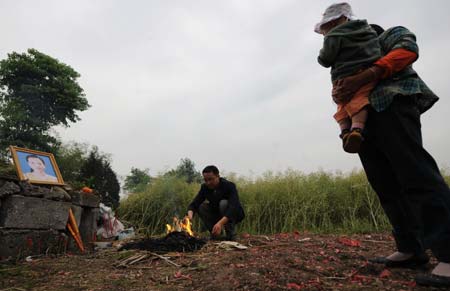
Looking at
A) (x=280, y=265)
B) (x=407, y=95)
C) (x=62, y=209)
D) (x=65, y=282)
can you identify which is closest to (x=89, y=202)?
(x=62, y=209)

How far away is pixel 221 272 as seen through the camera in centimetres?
230

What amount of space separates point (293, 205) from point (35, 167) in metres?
4.42

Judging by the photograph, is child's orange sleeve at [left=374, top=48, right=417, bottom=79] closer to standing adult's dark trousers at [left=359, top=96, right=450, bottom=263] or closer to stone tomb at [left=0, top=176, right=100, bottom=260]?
standing adult's dark trousers at [left=359, top=96, right=450, bottom=263]

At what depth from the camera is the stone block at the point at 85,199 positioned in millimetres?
4938

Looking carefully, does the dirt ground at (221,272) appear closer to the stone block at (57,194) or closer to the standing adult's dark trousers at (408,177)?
the standing adult's dark trousers at (408,177)

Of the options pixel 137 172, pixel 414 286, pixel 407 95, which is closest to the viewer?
pixel 414 286

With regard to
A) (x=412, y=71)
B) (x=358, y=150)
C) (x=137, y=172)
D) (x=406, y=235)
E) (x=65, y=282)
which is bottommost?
(x=65, y=282)

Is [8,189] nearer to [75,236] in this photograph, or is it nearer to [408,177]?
[75,236]

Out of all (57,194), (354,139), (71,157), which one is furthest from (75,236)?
(71,157)

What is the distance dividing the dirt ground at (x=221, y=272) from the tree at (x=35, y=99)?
10.5 metres

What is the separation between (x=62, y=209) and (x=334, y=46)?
13.0 feet

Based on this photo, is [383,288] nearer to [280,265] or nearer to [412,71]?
[280,265]

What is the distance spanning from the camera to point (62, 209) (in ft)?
14.4

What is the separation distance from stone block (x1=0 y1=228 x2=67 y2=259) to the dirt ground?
0.31 meters
